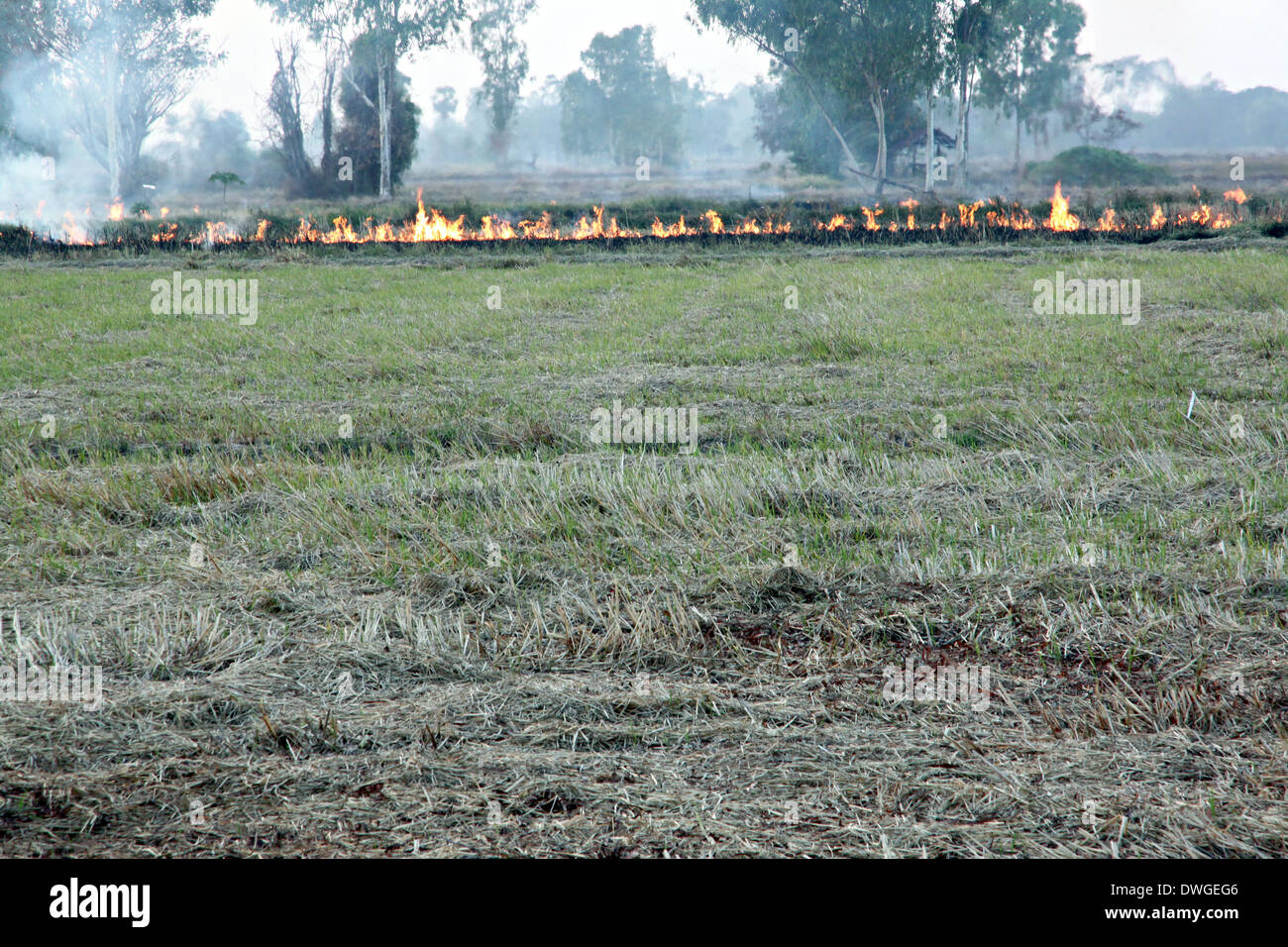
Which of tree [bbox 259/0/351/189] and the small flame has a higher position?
tree [bbox 259/0/351/189]

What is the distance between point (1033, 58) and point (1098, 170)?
41.4 ft

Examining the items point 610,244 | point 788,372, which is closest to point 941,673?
point 788,372

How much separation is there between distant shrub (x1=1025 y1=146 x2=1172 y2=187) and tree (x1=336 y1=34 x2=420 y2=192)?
3064 centimetres

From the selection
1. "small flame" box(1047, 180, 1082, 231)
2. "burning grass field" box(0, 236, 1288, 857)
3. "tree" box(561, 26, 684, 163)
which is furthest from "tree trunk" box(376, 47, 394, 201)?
"tree" box(561, 26, 684, 163)

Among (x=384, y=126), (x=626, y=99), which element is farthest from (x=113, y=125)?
(x=626, y=99)

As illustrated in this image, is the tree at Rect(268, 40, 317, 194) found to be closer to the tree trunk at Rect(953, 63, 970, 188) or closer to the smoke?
the smoke

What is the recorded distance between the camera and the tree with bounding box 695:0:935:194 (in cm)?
3488

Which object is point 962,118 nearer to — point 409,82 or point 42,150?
point 409,82

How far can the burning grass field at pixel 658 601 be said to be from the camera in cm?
283

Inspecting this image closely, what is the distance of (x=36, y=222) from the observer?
30.9 metres

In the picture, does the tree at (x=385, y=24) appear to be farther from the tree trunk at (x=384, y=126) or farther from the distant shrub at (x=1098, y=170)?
the distant shrub at (x=1098, y=170)

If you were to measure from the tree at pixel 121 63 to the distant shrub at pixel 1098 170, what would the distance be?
1595 inches

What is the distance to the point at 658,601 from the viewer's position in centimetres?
441
